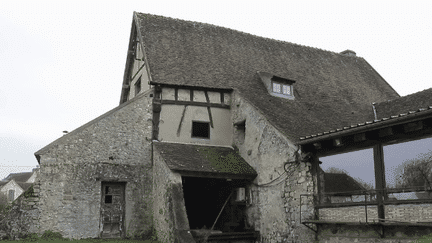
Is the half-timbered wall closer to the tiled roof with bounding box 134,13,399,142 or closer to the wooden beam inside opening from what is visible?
the tiled roof with bounding box 134,13,399,142

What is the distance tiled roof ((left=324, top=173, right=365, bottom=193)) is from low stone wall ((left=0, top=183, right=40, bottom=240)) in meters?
7.97

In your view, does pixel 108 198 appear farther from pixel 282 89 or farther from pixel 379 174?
pixel 379 174

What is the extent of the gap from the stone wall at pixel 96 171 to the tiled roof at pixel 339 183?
5.67m

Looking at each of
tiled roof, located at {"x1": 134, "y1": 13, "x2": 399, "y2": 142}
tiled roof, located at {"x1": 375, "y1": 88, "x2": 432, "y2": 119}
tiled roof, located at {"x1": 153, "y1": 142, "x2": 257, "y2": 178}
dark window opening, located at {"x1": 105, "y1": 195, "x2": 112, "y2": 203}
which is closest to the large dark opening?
tiled roof, located at {"x1": 153, "y1": 142, "x2": 257, "y2": 178}

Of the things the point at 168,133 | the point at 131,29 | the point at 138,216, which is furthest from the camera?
the point at 131,29

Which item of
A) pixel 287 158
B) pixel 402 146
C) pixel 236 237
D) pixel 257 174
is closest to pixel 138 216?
pixel 236 237

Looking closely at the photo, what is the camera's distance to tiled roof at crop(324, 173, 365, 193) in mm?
9383

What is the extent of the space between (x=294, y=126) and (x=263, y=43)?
7.18 metres

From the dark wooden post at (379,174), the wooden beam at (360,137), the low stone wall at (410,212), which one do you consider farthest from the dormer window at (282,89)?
the low stone wall at (410,212)

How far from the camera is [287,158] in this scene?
1063 cm

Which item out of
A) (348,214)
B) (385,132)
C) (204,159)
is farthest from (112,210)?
(385,132)

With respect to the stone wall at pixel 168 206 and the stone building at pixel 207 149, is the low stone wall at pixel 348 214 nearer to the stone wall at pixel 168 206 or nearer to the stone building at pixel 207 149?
the stone building at pixel 207 149

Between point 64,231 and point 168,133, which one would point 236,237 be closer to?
point 168,133

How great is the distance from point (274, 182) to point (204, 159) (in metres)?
2.36
